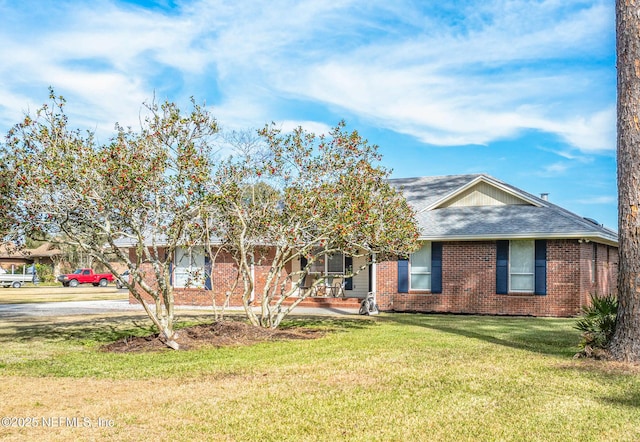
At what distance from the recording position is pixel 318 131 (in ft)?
51.5

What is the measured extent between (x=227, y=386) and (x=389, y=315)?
13.3 m

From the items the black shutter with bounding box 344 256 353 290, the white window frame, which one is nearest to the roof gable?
the white window frame

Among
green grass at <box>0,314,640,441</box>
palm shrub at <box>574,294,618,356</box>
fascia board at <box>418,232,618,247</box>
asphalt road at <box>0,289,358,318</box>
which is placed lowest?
asphalt road at <box>0,289,358,318</box>

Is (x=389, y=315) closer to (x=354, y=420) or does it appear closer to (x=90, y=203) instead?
(x=90, y=203)

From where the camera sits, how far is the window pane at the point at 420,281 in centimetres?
2314

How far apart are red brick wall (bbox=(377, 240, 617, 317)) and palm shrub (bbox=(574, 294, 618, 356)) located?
898 cm

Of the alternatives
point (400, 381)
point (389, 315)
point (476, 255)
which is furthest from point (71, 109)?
point (476, 255)

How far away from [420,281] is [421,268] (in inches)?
18.0

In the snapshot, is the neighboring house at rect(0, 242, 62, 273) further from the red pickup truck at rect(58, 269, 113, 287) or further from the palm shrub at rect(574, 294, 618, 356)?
the palm shrub at rect(574, 294, 618, 356)

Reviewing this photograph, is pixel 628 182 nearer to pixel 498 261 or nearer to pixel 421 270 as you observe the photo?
pixel 498 261

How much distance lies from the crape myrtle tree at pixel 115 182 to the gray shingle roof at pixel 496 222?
8879mm

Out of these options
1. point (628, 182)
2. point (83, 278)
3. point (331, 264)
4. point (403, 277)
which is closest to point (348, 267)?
point (331, 264)

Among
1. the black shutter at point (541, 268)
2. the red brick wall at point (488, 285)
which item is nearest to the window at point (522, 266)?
the black shutter at point (541, 268)

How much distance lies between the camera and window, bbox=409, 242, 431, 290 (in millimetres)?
23125
